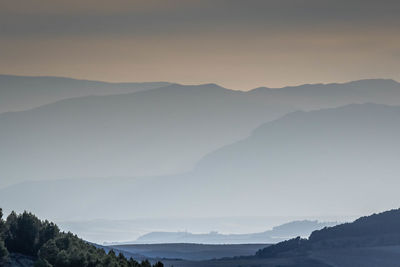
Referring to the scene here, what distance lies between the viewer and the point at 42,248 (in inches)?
3467

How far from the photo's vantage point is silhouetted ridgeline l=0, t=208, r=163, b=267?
8594 cm

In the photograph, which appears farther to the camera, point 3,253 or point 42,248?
point 42,248

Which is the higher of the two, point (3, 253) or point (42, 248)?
point (42, 248)

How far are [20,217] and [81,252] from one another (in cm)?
894

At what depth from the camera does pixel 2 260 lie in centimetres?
8269

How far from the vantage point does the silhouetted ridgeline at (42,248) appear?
85.9m

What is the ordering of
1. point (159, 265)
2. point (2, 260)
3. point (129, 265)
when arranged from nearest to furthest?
point (2, 260)
point (159, 265)
point (129, 265)

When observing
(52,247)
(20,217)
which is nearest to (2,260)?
(52,247)

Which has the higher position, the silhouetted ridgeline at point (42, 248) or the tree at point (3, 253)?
the silhouetted ridgeline at point (42, 248)

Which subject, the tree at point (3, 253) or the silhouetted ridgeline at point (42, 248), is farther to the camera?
the silhouetted ridgeline at point (42, 248)

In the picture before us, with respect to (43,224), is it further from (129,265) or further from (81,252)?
(81,252)

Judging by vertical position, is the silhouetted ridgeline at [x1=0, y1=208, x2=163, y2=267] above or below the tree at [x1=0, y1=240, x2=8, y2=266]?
above

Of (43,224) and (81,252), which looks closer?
(81,252)

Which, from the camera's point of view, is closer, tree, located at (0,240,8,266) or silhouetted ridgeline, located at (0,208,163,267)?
tree, located at (0,240,8,266)
